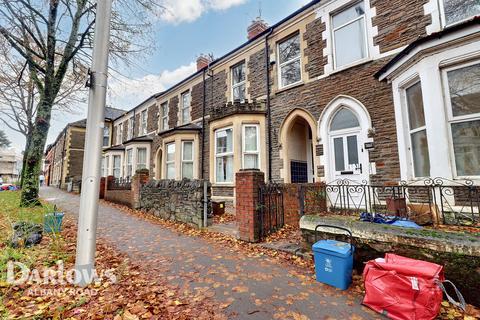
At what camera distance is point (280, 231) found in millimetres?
5938

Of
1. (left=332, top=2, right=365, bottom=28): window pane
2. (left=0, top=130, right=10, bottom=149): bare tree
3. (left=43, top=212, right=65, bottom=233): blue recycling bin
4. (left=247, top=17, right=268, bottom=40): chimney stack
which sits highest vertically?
(left=0, top=130, right=10, bottom=149): bare tree

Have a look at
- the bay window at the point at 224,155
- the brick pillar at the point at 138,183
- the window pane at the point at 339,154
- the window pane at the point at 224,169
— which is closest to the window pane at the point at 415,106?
the window pane at the point at 339,154

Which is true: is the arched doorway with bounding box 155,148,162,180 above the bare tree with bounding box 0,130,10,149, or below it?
below

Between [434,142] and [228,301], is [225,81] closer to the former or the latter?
[434,142]

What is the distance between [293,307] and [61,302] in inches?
111

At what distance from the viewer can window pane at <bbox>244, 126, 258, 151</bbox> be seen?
9.87 meters

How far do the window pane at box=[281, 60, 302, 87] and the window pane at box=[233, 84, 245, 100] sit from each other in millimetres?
2206

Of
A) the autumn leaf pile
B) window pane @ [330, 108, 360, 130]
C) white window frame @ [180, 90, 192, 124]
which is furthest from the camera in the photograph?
white window frame @ [180, 90, 192, 124]

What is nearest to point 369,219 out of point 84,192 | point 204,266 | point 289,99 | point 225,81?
point 204,266

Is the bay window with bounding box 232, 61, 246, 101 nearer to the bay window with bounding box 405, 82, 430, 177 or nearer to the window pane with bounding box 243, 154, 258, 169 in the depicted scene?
the window pane with bounding box 243, 154, 258, 169

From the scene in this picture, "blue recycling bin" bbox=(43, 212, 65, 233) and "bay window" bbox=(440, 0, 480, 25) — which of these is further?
"bay window" bbox=(440, 0, 480, 25)

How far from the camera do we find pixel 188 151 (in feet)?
41.7

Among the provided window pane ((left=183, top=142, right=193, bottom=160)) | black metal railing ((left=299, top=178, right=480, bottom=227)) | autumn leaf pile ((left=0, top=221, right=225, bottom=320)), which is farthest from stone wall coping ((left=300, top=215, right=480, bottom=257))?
window pane ((left=183, top=142, right=193, bottom=160))

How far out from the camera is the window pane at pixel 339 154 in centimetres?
758
